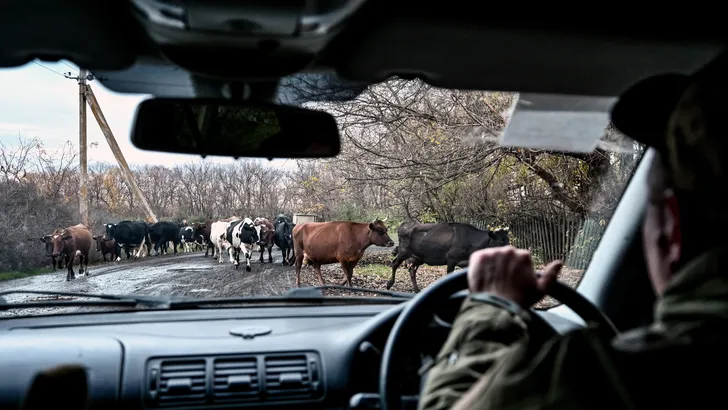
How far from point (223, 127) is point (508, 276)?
150 centimetres

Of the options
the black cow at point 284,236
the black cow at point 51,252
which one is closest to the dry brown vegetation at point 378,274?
the black cow at point 284,236

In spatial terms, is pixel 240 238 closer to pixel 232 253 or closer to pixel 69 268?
pixel 232 253

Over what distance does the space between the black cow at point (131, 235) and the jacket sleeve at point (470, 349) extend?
11.3ft

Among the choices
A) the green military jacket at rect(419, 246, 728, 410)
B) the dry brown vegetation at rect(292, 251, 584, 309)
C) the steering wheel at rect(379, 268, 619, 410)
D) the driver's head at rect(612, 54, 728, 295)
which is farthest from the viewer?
the dry brown vegetation at rect(292, 251, 584, 309)

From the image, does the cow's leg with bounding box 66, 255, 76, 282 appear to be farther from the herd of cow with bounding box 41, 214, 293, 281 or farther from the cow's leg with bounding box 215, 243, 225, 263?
the cow's leg with bounding box 215, 243, 225, 263

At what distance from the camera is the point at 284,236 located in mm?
5621

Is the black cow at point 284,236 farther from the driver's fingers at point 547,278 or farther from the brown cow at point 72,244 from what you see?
the driver's fingers at point 547,278

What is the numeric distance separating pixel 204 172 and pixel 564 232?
2.59 m

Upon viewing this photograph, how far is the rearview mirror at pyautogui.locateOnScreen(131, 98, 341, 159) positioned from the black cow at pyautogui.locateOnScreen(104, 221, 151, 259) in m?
1.98

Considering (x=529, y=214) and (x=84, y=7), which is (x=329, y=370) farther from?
(x=529, y=214)

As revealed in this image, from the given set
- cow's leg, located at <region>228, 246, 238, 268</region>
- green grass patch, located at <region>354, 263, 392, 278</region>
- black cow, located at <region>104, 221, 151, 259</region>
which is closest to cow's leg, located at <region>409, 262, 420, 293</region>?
green grass patch, located at <region>354, 263, 392, 278</region>

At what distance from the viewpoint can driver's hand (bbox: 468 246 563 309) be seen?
192cm

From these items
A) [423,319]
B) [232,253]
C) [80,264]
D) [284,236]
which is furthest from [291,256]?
[423,319]

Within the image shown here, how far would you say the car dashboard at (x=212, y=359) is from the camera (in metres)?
A: 2.75
